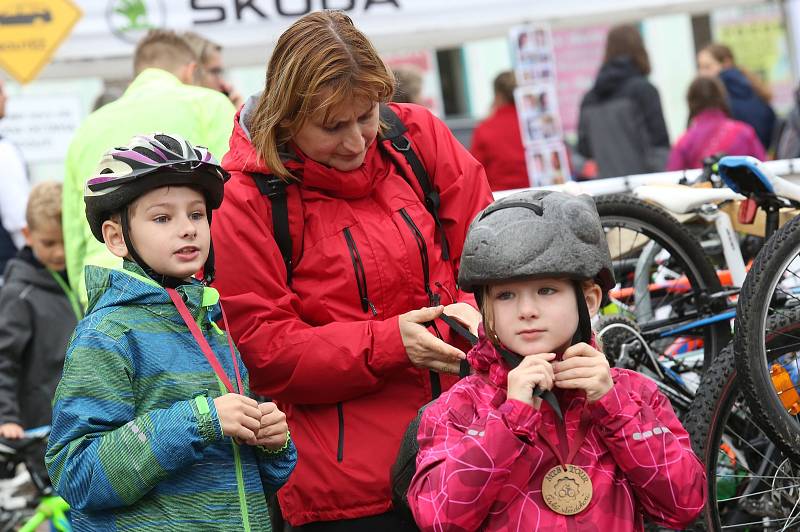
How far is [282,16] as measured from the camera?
845cm

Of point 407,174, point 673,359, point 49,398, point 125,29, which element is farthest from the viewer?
point 125,29

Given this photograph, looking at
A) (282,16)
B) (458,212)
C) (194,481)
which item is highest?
(282,16)

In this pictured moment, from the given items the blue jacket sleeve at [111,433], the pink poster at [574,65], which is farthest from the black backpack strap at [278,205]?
the pink poster at [574,65]

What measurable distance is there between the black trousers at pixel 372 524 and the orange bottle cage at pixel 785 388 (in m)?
1.27

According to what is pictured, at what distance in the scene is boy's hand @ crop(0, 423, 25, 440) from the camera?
5.59 m

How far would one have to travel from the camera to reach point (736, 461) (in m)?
4.30

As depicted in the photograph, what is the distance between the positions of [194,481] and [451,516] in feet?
2.19

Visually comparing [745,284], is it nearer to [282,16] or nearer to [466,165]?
[466,165]

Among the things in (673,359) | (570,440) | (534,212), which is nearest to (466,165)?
(534,212)

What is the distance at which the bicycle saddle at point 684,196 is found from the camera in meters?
4.69

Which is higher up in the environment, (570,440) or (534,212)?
(534,212)

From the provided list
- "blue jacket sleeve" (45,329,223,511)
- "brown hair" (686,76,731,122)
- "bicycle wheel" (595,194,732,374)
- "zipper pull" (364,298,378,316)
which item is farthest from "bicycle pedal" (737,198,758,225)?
"brown hair" (686,76,731,122)

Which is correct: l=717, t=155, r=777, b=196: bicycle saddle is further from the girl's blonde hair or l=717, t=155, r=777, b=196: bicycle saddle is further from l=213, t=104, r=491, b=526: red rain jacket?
the girl's blonde hair

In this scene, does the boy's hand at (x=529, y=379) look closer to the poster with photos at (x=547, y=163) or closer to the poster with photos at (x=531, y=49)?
Answer: the poster with photos at (x=547, y=163)
